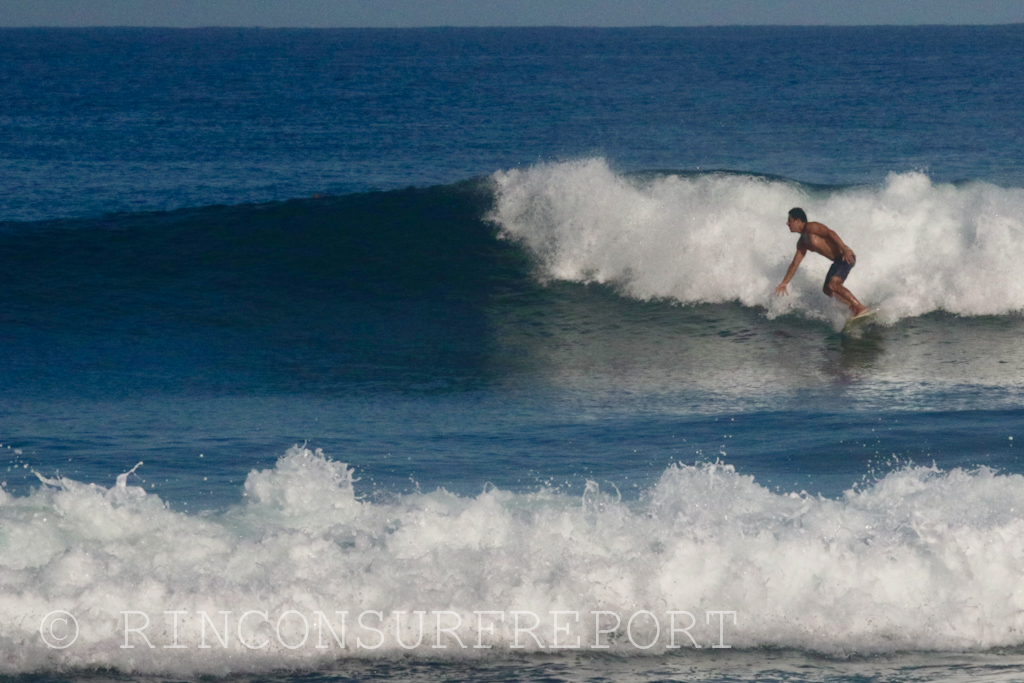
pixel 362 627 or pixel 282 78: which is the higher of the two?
pixel 282 78

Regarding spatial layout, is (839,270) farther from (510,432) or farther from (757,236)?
(510,432)

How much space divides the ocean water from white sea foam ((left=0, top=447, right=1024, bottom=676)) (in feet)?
0.05

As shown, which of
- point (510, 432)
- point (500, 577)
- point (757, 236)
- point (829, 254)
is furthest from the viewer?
point (757, 236)

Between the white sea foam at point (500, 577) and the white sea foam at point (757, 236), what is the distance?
597 centimetres

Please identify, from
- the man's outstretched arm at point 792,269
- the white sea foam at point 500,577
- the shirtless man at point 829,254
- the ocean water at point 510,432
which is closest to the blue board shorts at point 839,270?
the shirtless man at point 829,254

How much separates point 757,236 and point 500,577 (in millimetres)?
8328

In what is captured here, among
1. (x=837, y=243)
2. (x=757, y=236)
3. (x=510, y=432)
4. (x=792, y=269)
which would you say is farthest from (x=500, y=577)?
(x=757, y=236)

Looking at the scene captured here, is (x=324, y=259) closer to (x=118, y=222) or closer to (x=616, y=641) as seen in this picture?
(x=118, y=222)

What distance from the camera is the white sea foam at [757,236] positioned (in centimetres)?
1125

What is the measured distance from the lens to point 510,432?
744 centimetres

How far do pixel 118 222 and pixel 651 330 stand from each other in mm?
7624

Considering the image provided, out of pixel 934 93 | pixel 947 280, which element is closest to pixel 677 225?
pixel 947 280

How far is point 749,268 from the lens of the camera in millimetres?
11703

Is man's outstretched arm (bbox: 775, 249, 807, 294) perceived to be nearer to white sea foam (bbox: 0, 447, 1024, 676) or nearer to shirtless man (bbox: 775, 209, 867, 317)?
shirtless man (bbox: 775, 209, 867, 317)
